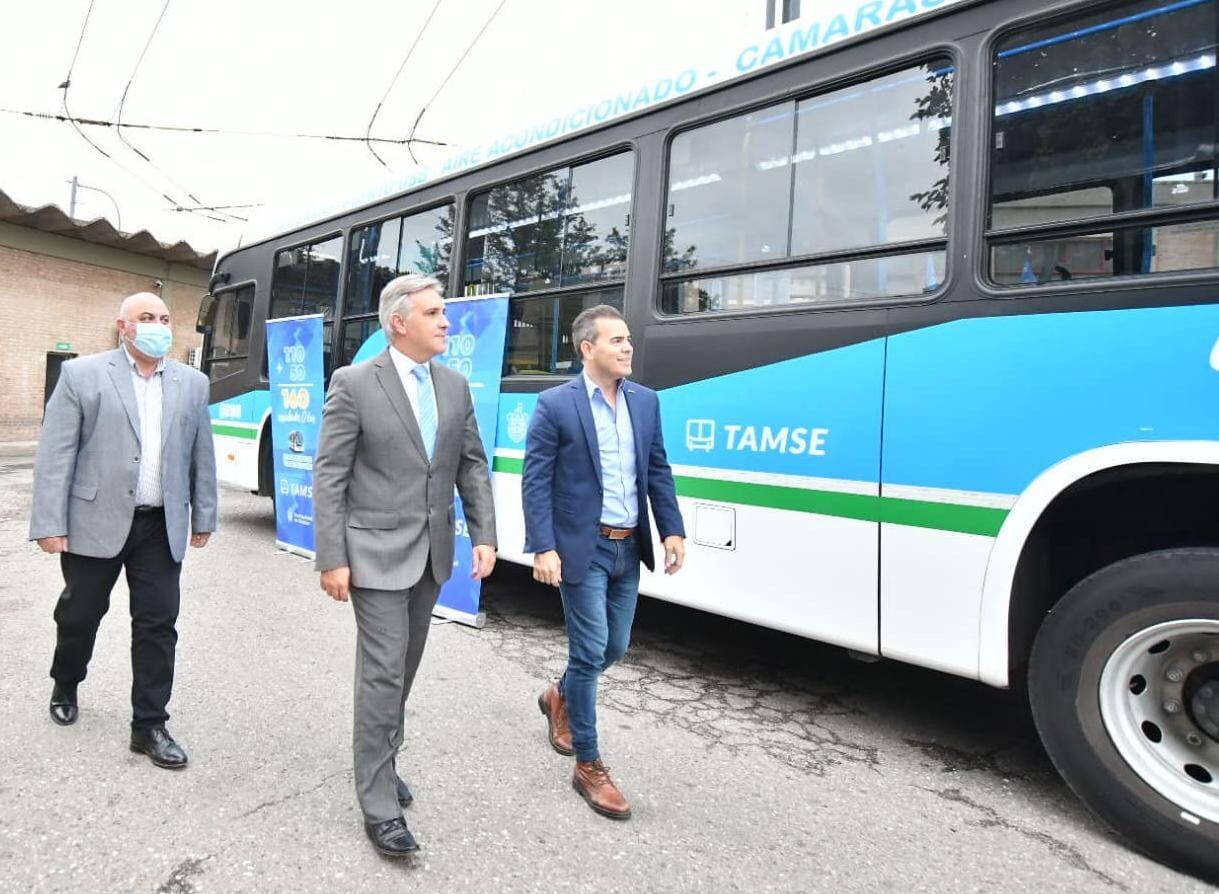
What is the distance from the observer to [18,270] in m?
19.2

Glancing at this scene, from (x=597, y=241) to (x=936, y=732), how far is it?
3075 millimetres

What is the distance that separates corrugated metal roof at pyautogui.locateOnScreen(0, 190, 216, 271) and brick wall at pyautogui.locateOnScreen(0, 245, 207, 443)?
2.26ft

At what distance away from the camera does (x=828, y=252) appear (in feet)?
11.7

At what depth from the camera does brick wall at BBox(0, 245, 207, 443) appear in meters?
19.2

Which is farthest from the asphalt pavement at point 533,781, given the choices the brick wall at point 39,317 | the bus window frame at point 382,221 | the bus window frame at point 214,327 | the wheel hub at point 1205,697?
the brick wall at point 39,317

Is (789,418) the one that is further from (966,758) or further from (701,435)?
(966,758)

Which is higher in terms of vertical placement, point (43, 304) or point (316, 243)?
point (43, 304)

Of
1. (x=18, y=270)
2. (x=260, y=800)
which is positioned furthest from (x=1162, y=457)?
(x=18, y=270)

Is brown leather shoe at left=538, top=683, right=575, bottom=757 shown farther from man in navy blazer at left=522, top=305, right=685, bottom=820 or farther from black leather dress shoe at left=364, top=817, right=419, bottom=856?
black leather dress shoe at left=364, top=817, right=419, bottom=856

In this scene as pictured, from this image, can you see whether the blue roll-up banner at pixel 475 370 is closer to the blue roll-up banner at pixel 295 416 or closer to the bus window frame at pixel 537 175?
the bus window frame at pixel 537 175

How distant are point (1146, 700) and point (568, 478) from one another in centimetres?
214

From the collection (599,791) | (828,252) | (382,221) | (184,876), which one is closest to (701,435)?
(828,252)

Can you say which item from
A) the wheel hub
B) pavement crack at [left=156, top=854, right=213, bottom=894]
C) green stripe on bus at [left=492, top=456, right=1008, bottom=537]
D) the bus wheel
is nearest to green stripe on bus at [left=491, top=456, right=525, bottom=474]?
green stripe on bus at [left=492, top=456, right=1008, bottom=537]

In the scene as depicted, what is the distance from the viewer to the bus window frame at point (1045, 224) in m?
2.69
